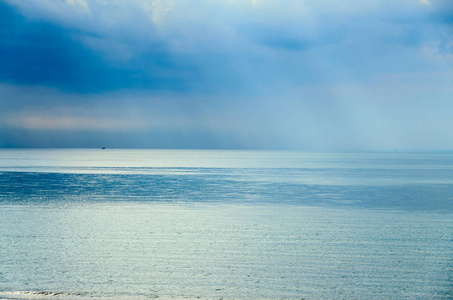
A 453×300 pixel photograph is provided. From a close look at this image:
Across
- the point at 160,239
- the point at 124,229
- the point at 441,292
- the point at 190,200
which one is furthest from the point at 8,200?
the point at 441,292

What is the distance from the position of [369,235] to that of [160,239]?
20.7 ft

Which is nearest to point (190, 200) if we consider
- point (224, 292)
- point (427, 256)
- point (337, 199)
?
point (337, 199)

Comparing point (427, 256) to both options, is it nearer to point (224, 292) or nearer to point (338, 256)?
point (338, 256)

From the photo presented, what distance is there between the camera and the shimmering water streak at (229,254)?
989 centimetres

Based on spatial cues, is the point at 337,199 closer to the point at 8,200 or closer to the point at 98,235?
the point at 98,235

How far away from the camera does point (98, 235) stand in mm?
15617

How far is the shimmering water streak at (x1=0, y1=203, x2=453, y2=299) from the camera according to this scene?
989 cm

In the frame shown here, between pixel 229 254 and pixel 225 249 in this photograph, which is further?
pixel 225 249

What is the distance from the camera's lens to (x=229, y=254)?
42.1ft

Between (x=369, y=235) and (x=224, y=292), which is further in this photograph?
(x=369, y=235)

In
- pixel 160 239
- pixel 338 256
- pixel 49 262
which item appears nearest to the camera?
pixel 49 262

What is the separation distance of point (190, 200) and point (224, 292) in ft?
53.8

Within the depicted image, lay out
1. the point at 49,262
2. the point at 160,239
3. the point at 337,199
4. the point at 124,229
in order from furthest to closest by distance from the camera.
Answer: the point at 337,199 → the point at 124,229 → the point at 160,239 → the point at 49,262

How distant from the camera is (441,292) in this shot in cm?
964
